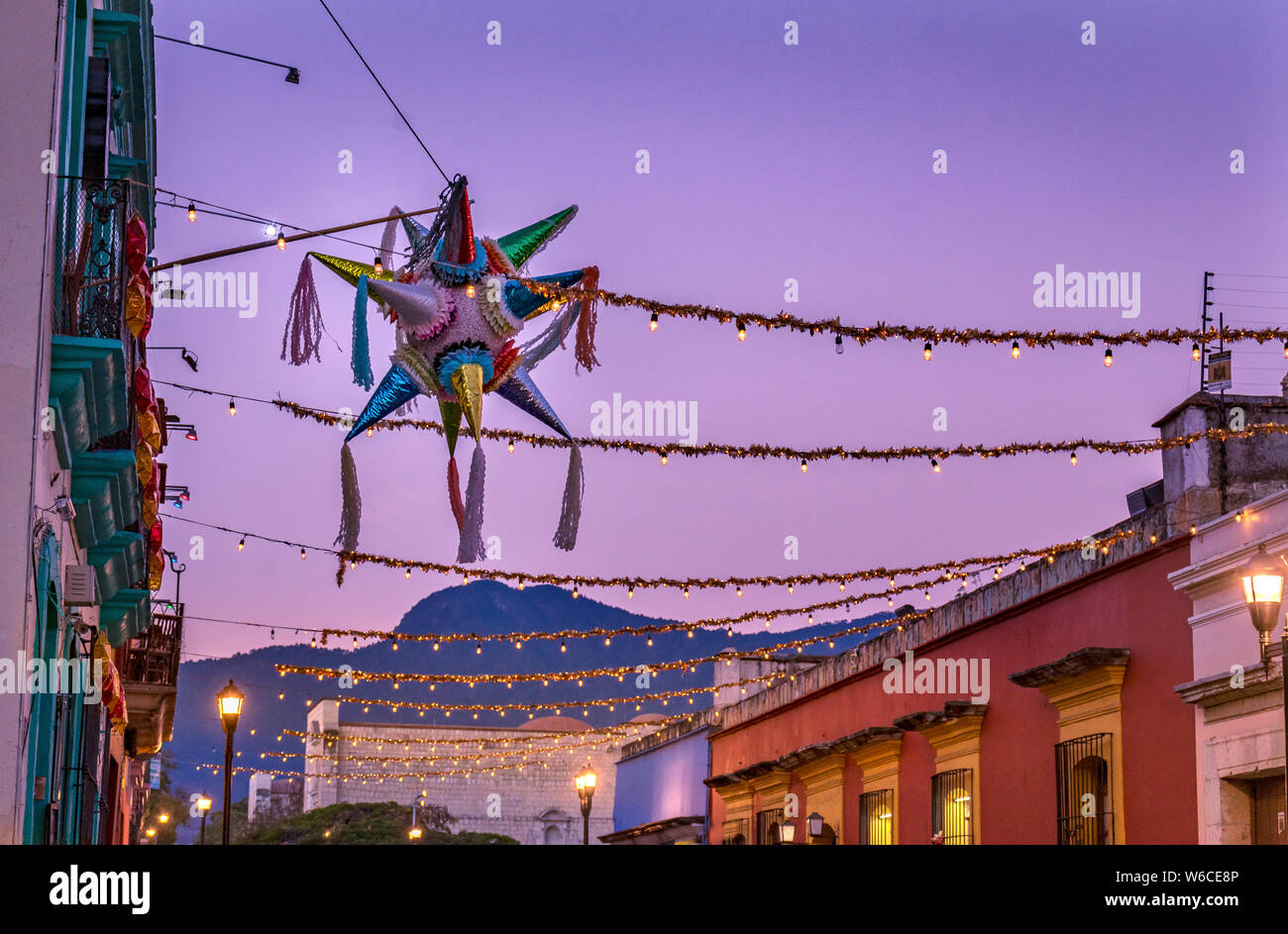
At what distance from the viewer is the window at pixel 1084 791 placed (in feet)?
49.7

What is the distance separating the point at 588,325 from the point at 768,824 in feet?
53.8

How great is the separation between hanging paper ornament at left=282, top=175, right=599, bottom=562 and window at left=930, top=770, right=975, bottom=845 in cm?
882

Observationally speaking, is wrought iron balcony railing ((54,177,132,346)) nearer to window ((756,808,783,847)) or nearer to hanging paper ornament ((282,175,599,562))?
hanging paper ornament ((282,175,599,562))

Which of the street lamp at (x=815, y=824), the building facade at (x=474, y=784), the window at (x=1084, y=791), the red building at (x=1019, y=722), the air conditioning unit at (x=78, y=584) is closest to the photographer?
the air conditioning unit at (x=78, y=584)

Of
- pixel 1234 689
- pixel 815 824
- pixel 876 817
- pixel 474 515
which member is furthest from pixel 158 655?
pixel 1234 689

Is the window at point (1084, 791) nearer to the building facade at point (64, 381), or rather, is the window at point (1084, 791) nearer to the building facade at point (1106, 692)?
the building facade at point (1106, 692)

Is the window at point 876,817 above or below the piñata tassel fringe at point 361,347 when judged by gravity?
below

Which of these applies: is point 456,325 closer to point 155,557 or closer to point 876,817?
point 155,557

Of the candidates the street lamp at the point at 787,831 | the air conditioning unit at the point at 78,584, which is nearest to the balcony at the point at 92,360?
the air conditioning unit at the point at 78,584

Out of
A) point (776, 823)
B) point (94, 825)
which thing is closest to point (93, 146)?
point (94, 825)

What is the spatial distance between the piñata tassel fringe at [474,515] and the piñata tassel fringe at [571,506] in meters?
0.73

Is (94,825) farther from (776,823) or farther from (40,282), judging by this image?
(776,823)
